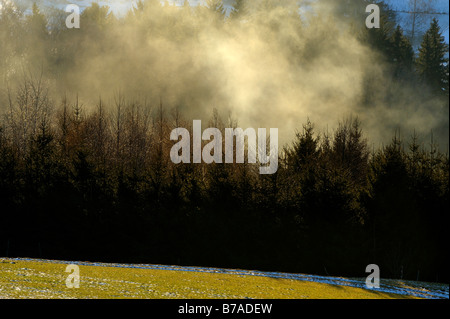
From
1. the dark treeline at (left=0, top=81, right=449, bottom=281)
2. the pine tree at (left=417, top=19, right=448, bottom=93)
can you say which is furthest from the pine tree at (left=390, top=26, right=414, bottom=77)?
the dark treeline at (left=0, top=81, right=449, bottom=281)

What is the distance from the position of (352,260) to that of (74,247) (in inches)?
786

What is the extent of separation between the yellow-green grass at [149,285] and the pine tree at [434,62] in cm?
6831

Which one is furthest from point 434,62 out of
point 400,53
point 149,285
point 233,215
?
point 149,285

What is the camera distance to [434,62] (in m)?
84.2

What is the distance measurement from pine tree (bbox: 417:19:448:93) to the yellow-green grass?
68309 millimetres

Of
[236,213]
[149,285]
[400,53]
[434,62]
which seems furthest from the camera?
[400,53]

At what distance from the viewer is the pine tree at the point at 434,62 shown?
3282 inches

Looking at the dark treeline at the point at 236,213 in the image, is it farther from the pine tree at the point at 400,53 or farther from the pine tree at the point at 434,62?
the pine tree at the point at 434,62

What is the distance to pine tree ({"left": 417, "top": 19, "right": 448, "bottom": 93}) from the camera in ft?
274

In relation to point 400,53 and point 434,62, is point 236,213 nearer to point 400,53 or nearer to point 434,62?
point 400,53

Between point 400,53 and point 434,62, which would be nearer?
point 434,62

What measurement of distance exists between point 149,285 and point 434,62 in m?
76.8

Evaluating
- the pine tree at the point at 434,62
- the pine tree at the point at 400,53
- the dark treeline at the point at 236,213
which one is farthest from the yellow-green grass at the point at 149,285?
the pine tree at the point at 434,62

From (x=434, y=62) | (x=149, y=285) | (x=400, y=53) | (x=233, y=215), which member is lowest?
(x=149, y=285)
